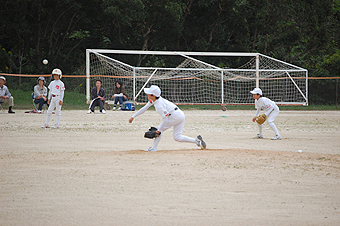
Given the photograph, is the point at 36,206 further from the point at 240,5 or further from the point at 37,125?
the point at 240,5

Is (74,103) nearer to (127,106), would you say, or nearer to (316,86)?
(127,106)

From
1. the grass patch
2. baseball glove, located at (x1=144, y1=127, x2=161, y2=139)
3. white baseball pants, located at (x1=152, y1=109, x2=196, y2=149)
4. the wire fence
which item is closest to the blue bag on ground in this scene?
the grass patch

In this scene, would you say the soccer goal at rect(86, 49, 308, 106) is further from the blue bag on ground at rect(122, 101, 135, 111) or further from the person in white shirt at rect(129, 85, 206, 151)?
the person in white shirt at rect(129, 85, 206, 151)

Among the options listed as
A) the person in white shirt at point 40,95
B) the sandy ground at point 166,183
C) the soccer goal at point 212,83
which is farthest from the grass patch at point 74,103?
the sandy ground at point 166,183

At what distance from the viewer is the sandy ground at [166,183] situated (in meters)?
4.88

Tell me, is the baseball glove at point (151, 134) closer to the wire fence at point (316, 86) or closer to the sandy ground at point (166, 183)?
the sandy ground at point (166, 183)

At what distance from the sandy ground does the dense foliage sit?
935 inches

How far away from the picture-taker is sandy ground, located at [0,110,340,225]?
4.88 metres

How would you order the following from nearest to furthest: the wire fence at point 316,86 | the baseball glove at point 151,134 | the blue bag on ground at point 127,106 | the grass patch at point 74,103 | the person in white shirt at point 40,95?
the baseball glove at point 151,134 < the person in white shirt at point 40,95 < the blue bag on ground at point 127,106 < the grass patch at point 74,103 < the wire fence at point 316,86

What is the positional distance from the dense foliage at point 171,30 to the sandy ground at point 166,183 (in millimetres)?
23744

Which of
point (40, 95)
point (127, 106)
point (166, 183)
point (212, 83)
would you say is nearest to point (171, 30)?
point (212, 83)

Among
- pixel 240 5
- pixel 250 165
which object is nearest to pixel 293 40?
pixel 240 5

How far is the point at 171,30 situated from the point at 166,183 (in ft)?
99.4

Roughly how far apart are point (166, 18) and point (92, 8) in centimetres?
594
